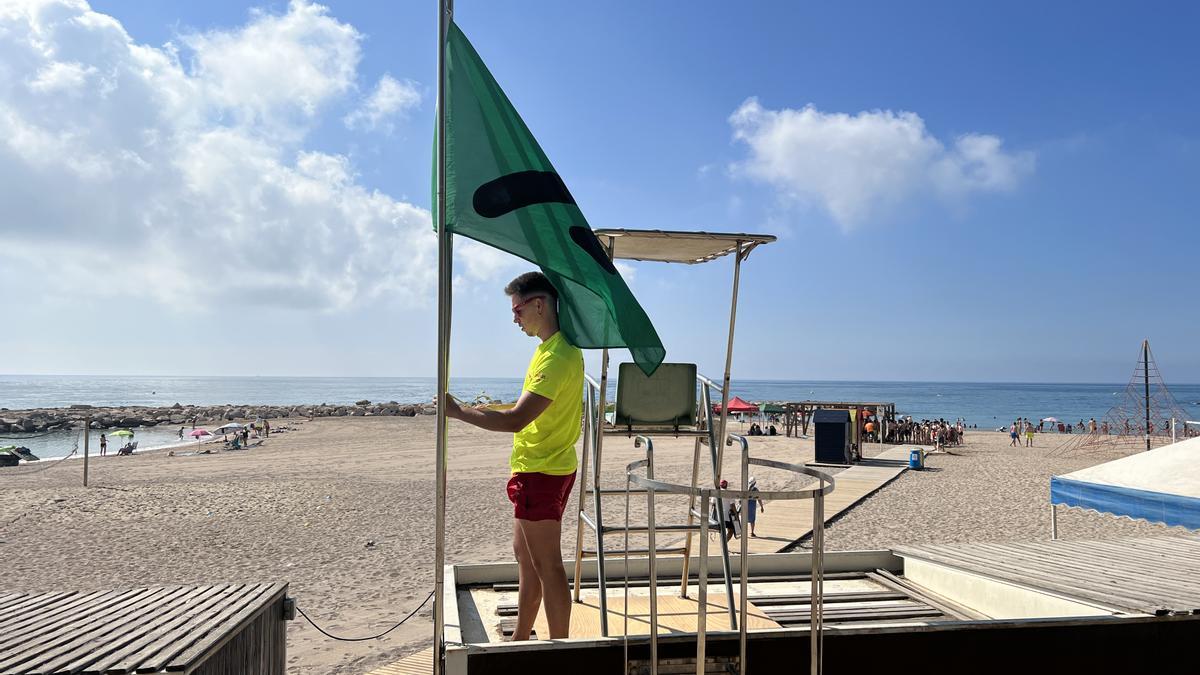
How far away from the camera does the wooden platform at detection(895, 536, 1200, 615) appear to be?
3375 millimetres

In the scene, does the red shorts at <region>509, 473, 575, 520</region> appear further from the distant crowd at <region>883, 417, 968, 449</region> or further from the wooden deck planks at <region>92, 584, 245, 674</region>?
the distant crowd at <region>883, 417, 968, 449</region>

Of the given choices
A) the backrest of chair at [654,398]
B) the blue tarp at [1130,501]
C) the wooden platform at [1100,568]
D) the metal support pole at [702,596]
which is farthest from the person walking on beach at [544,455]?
the blue tarp at [1130,501]

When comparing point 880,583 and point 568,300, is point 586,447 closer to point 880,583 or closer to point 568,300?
point 568,300

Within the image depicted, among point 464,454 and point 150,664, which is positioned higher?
point 150,664

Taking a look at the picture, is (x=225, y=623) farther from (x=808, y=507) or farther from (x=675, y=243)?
(x=808, y=507)

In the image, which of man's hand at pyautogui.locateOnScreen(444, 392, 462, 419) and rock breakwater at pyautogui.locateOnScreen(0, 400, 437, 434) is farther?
rock breakwater at pyautogui.locateOnScreen(0, 400, 437, 434)

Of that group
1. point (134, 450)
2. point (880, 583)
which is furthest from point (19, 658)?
point (134, 450)

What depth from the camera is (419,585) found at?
1083 cm

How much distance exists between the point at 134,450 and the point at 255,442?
555 cm

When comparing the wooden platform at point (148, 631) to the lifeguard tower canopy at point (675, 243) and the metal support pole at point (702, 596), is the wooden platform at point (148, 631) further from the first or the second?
the lifeguard tower canopy at point (675, 243)

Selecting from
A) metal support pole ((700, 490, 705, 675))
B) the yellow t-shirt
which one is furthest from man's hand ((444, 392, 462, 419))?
metal support pole ((700, 490, 705, 675))

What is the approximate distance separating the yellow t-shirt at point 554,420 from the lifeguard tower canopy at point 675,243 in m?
0.98

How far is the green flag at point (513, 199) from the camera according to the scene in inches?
117

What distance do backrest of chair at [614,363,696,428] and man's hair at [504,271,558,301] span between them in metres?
0.86
